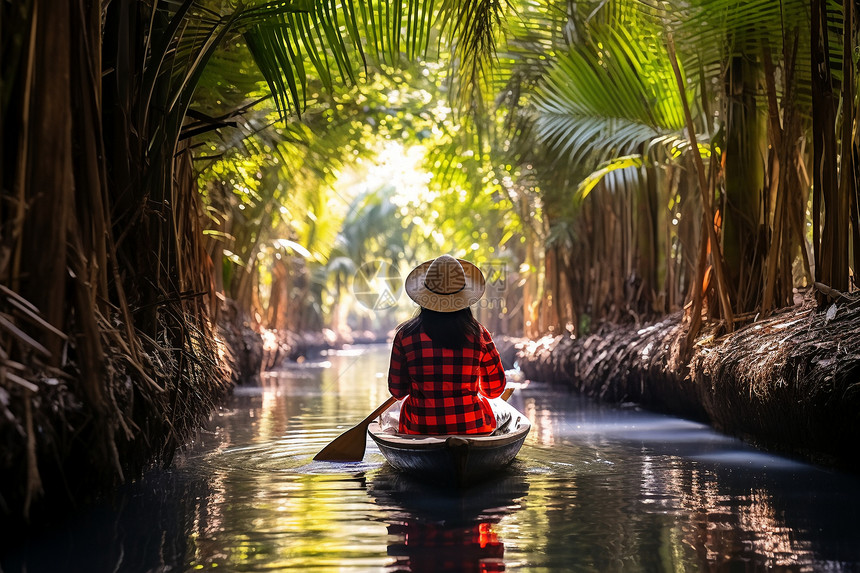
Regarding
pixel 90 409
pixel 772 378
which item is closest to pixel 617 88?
pixel 772 378

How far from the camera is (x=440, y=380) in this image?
5.61 m

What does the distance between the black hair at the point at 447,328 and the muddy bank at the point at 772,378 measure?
1.91 m

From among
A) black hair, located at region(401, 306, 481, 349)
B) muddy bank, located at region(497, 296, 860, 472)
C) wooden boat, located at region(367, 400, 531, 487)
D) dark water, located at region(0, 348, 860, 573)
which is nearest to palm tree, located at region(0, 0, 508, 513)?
dark water, located at region(0, 348, 860, 573)

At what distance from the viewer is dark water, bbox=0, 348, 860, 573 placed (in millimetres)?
3664

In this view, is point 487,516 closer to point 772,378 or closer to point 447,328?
point 447,328

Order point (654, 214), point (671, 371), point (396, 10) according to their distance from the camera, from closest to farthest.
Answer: point (396, 10), point (671, 371), point (654, 214)

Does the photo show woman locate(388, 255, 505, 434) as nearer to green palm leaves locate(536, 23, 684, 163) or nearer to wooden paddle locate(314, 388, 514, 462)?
wooden paddle locate(314, 388, 514, 462)

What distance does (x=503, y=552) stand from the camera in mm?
3785

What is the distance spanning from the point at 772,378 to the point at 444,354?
2070 mm

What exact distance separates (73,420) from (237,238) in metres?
11.2

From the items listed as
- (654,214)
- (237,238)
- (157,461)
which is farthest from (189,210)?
(237,238)

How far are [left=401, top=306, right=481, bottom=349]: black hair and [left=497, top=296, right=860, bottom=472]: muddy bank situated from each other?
6.28 ft

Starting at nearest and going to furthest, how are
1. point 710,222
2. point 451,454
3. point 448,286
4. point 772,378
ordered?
point 451,454, point 448,286, point 772,378, point 710,222

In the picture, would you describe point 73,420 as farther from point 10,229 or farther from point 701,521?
point 701,521
